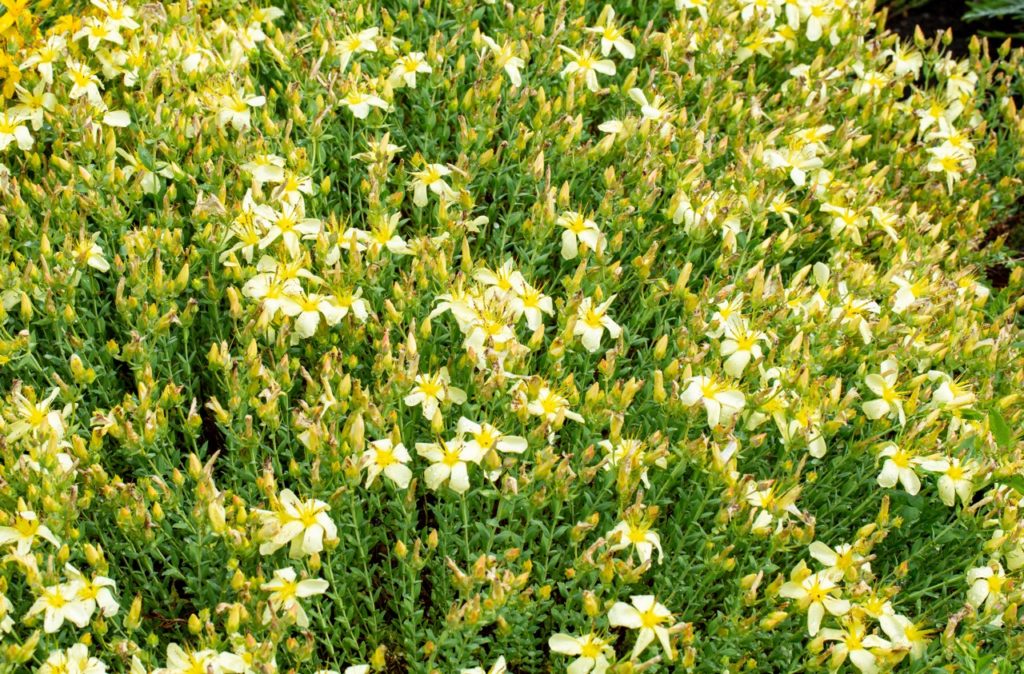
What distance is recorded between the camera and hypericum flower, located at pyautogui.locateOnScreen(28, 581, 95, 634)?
7.04 ft

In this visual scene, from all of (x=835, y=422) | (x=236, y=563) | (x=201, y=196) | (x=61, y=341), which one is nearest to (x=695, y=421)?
(x=835, y=422)

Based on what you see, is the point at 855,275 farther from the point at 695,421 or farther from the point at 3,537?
the point at 3,537

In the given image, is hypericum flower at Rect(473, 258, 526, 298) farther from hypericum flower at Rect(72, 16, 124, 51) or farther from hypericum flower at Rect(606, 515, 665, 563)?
hypericum flower at Rect(72, 16, 124, 51)

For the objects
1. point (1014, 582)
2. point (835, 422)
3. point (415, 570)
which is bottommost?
point (1014, 582)

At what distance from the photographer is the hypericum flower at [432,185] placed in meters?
2.93

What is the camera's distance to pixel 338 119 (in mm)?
3295

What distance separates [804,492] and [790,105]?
142 cm

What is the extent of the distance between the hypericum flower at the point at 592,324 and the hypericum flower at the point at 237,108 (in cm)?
103

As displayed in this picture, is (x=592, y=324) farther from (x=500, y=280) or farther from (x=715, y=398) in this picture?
(x=715, y=398)

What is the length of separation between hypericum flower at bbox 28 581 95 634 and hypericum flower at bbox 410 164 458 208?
1279mm

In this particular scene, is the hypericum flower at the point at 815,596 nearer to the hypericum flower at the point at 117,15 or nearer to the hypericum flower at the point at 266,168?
the hypericum flower at the point at 266,168

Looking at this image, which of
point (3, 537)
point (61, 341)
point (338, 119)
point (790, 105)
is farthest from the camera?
point (790, 105)

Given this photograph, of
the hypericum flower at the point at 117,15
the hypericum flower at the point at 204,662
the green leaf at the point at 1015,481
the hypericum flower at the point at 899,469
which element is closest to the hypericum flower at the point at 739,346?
the hypericum flower at the point at 899,469

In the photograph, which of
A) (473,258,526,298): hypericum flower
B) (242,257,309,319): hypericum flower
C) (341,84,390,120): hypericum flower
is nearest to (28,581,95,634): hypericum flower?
(242,257,309,319): hypericum flower
